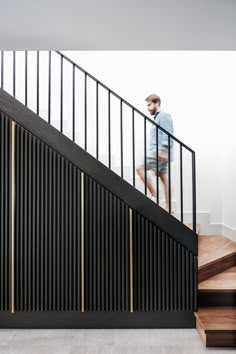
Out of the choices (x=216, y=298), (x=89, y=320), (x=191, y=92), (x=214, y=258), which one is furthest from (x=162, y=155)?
(x=89, y=320)

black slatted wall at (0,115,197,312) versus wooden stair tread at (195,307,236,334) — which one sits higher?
black slatted wall at (0,115,197,312)

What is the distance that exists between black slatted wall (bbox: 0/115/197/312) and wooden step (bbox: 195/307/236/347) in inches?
12.3

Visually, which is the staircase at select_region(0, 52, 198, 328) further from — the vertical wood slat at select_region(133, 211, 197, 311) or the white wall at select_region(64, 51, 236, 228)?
the white wall at select_region(64, 51, 236, 228)

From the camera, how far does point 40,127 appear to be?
4.49 metres

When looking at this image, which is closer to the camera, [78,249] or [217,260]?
[78,249]

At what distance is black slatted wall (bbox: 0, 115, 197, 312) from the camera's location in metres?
4.43

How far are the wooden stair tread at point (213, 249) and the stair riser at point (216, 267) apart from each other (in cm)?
5

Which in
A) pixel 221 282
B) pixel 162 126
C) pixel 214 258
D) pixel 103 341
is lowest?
pixel 103 341


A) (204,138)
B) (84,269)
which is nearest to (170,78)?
(204,138)

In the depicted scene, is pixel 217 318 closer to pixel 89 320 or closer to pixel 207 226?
pixel 89 320

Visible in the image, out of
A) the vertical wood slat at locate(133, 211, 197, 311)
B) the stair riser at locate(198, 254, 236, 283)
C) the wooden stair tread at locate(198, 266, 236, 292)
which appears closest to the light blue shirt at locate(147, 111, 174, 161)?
the vertical wood slat at locate(133, 211, 197, 311)

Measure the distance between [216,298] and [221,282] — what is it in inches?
8.9

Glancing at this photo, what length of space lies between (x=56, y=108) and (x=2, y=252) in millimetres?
2540
